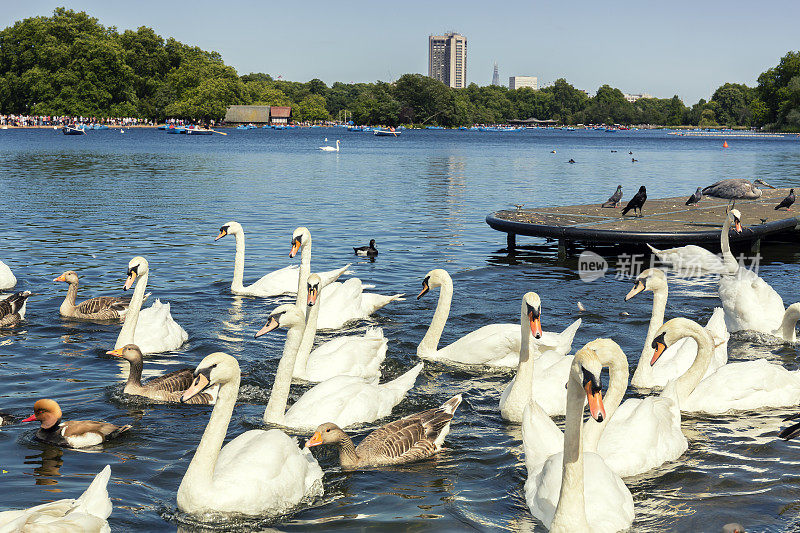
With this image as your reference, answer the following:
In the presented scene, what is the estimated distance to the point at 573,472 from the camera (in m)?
5.11

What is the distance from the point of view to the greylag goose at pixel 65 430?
7.38m

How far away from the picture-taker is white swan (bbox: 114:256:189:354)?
10125 millimetres

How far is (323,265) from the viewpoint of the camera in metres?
17.4

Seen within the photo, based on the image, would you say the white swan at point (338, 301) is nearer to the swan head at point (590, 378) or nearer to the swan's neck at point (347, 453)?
the swan's neck at point (347, 453)

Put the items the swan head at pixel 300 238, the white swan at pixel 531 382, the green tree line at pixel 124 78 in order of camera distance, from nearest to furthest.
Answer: the white swan at pixel 531 382 → the swan head at pixel 300 238 → the green tree line at pixel 124 78

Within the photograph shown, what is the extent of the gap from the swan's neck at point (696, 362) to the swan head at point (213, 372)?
13.9 ft

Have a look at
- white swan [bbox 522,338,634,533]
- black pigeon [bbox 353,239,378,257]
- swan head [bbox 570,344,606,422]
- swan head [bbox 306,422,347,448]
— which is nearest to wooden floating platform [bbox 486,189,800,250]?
black pigeon [bbox 353,239,378,257]

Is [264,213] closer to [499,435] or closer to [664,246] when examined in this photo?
[664,246]

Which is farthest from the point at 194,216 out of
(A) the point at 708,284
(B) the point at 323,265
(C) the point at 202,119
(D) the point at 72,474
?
(C) the point at 202,119

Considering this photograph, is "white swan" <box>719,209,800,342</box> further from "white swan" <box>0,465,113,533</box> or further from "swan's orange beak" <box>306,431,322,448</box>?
"white swan" <box>0,465,113,533</box>

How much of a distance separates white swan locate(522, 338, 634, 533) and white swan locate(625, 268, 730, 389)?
107 inches

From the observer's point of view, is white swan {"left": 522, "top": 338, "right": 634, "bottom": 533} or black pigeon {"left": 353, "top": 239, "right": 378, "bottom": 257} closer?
white swan {"left": 522, "top": 338, "right": 634, "bottom": 533}

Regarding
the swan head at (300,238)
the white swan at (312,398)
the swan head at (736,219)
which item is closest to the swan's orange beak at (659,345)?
the white swan at (312,398)

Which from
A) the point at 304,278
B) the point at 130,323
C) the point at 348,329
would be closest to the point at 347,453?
the point at 130,323
